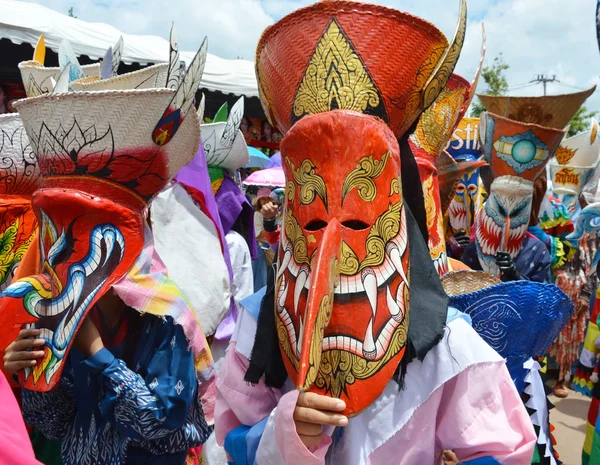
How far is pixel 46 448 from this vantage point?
2172 millimetres

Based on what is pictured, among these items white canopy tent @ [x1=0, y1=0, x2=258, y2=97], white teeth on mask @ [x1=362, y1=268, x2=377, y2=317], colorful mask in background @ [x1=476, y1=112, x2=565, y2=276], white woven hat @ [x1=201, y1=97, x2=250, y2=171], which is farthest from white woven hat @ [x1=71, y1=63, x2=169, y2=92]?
white canopy tent @ [x1=0, y1=0, x2=258, y2=97]

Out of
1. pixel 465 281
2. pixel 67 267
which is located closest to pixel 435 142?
pixel 465 281

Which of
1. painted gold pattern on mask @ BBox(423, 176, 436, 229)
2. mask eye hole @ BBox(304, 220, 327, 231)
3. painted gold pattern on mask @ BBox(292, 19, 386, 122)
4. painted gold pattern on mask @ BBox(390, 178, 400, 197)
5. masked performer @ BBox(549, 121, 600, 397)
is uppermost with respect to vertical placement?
painted gold pattern on mask @ BBox(292, 19, 386, 122)

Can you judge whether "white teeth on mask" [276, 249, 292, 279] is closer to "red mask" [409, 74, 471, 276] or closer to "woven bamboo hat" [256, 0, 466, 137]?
"woven bamboo hat" [256, 0, 466, 137]

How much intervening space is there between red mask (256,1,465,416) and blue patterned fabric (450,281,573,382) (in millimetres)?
539

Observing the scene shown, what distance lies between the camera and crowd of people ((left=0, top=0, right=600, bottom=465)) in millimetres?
1308

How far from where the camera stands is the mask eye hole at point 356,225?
1.34m

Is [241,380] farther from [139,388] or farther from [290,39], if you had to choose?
[290,39]

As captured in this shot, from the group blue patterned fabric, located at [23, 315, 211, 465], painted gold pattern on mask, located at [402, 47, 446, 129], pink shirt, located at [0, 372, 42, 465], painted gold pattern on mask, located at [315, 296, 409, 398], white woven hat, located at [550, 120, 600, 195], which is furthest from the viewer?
white woven hat, located at [550, 120, 600, 195]

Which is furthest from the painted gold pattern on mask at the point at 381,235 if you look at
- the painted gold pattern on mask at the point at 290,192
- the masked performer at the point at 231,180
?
the masked performer at the point at 231,180

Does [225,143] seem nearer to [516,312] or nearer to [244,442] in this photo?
[516,312]

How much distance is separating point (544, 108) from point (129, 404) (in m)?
2.51

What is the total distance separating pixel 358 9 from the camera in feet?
4.73

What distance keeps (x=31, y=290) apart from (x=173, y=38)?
0.80 m
